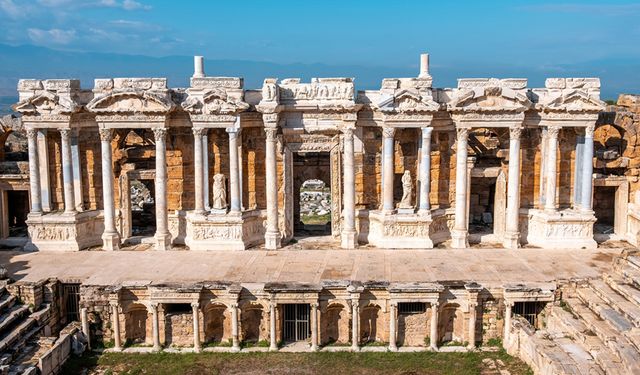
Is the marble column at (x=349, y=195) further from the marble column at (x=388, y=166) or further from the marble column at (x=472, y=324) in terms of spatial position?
the marble column at (x=472, y=324)

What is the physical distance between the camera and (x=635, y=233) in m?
23.7

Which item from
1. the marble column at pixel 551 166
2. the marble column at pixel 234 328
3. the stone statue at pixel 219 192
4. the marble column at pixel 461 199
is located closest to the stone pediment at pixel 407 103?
the marble column at pixel 461 199

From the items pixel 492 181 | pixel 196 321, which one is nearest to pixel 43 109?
pixel 196 321

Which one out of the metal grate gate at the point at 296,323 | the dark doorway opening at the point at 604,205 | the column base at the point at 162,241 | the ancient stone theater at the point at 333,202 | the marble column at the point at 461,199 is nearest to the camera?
the ancient stone theater at the point at 333,202

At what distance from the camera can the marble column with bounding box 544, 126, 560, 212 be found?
2305 cm

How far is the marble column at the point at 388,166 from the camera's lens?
23.0 meters

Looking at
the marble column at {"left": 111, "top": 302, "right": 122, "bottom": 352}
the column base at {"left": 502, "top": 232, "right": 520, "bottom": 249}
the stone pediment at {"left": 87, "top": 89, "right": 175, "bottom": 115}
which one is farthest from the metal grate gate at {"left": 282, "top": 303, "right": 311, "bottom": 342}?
the stone pediment at {"left": 87, "top": 89, "right": 175, "bottom": 115}

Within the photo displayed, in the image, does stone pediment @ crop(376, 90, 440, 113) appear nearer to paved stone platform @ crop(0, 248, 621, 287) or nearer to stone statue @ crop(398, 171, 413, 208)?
stone statue @ crop(398, 171, 413, 208)

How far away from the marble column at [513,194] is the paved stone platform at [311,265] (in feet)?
1.91

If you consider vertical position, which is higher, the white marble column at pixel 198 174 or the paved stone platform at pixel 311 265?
the white marble column at pixel 198 174

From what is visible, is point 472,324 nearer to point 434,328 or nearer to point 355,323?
point 434,328

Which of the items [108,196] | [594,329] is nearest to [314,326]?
[594,329]

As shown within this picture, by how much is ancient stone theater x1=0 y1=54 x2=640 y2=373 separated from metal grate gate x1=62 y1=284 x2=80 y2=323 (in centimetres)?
6

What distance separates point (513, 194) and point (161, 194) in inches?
481
